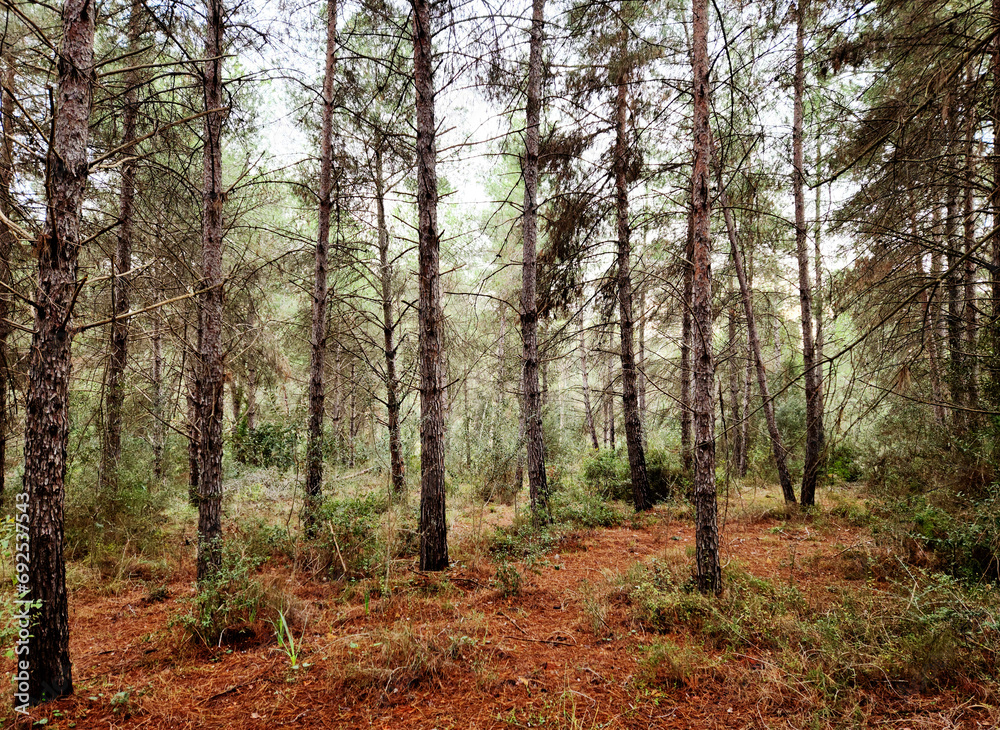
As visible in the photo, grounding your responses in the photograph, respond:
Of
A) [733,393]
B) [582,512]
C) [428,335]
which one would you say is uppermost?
[428,335]

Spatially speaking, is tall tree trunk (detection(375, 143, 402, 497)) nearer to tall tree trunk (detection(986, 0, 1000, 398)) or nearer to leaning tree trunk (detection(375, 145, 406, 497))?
leaning tree trunk (detection(375, 145, 406, 497))

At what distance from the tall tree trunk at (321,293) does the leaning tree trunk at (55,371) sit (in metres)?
3.69

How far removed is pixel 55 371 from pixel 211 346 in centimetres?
199

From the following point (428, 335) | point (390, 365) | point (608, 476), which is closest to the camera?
point (428, 335)

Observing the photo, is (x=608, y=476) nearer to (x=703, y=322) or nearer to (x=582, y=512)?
(x=582, y=512)

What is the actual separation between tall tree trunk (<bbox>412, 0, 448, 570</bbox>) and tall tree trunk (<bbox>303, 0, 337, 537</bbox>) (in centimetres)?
221

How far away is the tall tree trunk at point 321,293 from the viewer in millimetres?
7000

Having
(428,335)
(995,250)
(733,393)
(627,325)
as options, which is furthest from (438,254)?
(733,393)

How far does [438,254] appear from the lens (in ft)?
19.3

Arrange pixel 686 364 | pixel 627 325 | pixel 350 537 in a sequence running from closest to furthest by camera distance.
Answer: pixel 350 537 → pixel 627 325 → pixel 686 364

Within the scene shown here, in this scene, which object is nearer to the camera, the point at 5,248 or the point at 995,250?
the point at 5,248

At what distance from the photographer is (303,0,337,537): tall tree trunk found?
7000mm

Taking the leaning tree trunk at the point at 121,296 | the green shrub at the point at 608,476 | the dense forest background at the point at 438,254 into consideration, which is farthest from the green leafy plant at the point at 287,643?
the green shrub at the point at 608,476

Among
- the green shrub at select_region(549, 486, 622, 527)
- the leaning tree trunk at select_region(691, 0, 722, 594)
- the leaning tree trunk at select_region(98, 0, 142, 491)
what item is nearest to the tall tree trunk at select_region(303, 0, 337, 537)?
the leaning tree trunk at select_region(98, 0, 142, 491)
